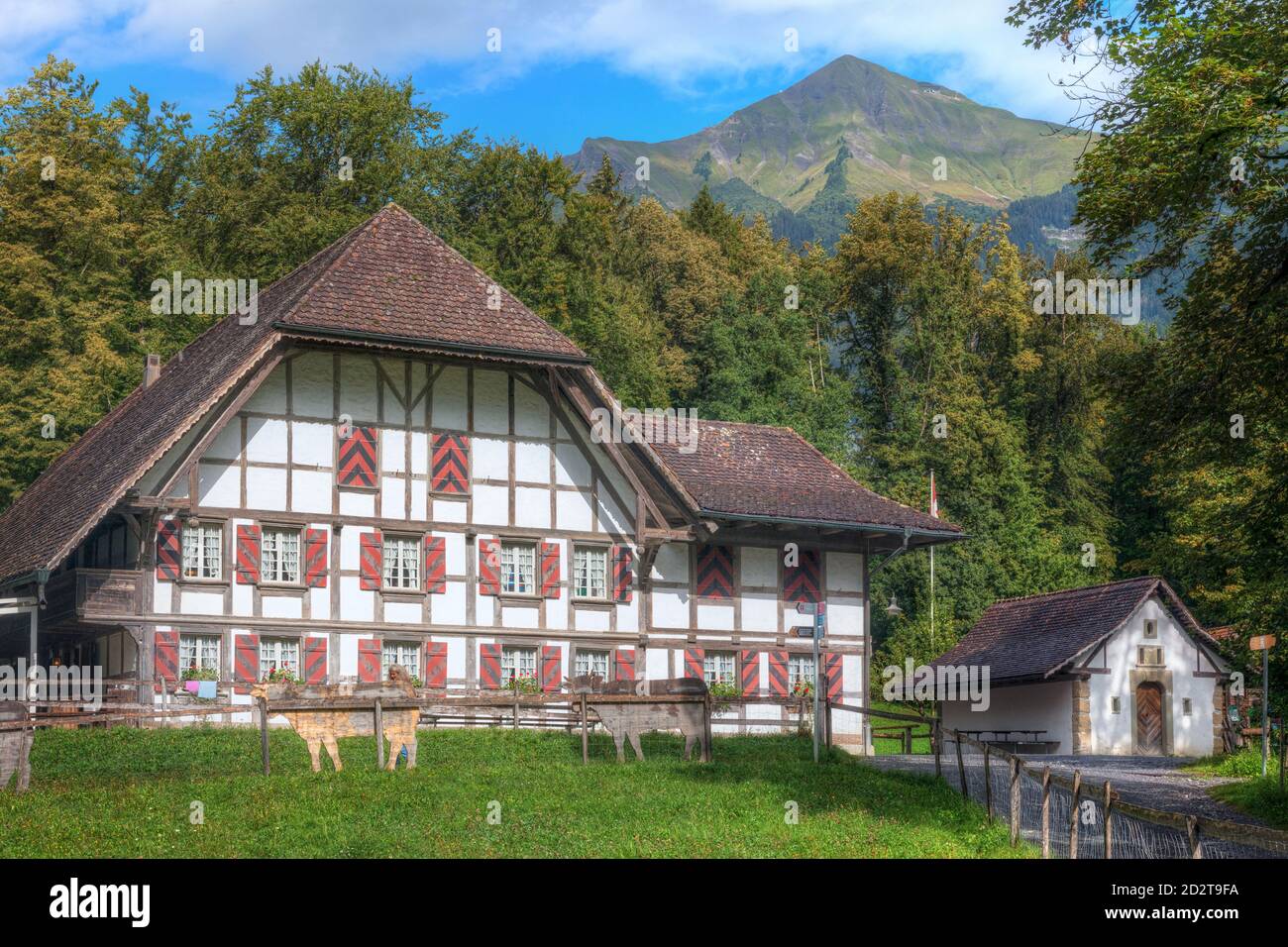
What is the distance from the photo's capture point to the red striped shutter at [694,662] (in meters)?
38.6

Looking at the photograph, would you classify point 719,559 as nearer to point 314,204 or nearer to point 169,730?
point 169,730

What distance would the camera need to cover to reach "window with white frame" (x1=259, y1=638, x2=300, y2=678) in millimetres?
34719

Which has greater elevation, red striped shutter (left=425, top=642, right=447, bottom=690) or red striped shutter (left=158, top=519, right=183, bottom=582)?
red striped shutter (left=158, top=519, right=183, bottom=582)

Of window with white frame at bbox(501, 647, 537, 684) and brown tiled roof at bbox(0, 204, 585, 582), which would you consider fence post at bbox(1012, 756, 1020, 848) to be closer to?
brown tiled roof at bbox(0, 204, 585, 582)

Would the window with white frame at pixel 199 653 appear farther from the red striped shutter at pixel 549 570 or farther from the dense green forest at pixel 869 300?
the dense green forest at pixel 869 300

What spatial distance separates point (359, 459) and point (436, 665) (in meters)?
4.31

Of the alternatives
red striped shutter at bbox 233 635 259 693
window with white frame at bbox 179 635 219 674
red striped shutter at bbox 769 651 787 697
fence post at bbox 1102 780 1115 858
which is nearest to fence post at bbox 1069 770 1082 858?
A: fence post at bbox 1102 780 1115 858

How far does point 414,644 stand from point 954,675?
1675 centimetres

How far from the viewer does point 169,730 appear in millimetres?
30672

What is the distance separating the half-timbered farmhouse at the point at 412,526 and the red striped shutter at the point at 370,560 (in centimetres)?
4

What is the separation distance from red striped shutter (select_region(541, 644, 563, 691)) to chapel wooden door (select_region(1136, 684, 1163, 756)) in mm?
13853

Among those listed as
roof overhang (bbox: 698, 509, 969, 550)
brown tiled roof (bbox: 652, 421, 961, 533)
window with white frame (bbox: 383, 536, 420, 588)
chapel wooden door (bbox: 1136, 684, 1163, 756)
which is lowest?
chapel wooden door (bbox: 1136, 684, 1163, 756)

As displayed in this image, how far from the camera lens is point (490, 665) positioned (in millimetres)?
36500

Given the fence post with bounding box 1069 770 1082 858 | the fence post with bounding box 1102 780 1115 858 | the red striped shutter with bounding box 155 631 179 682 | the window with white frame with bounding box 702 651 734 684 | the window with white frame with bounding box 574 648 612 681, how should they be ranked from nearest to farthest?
the fence post with bounding box 1102 780 1115 858 < the fence post with bounding box 1069 770 1082 858 < the red striped shutter with bounding box 155 631 179 682 < the window with white frame with bounding box 574 648 612 681 < the window with white frame with bounding box 702 651 734 684
